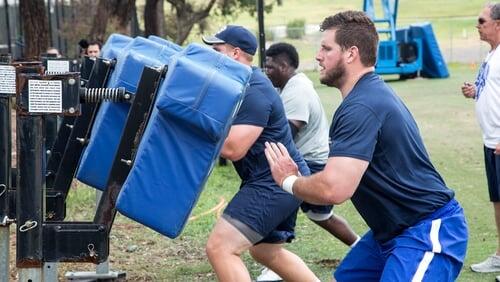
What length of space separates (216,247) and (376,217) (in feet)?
4.60

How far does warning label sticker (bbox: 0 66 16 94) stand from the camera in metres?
5.35

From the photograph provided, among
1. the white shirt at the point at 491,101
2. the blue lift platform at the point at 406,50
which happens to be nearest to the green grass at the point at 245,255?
the white shirt at the point at 491,101

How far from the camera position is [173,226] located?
196 inches

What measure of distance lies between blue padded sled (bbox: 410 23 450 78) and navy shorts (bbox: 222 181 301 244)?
31.6 meters

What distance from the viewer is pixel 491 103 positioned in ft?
24.8

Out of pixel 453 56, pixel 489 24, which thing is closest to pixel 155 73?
pixel 489 24

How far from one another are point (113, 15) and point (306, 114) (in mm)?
14381

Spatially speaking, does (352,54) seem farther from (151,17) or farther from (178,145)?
(151,17)

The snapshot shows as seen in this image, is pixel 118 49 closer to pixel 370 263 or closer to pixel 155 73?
pixel 155 73


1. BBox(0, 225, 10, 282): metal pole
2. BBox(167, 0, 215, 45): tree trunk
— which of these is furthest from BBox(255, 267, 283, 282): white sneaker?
BBox(167, 0, 215, 45): tree trunk

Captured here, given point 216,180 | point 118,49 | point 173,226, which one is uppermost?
point 118,49

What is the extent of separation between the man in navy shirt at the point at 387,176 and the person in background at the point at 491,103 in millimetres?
2849

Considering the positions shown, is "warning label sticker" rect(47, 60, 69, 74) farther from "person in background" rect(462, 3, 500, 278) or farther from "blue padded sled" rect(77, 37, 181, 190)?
"person in background" rect(462, 3, 500, 278)

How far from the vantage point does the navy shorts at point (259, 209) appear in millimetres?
6016
